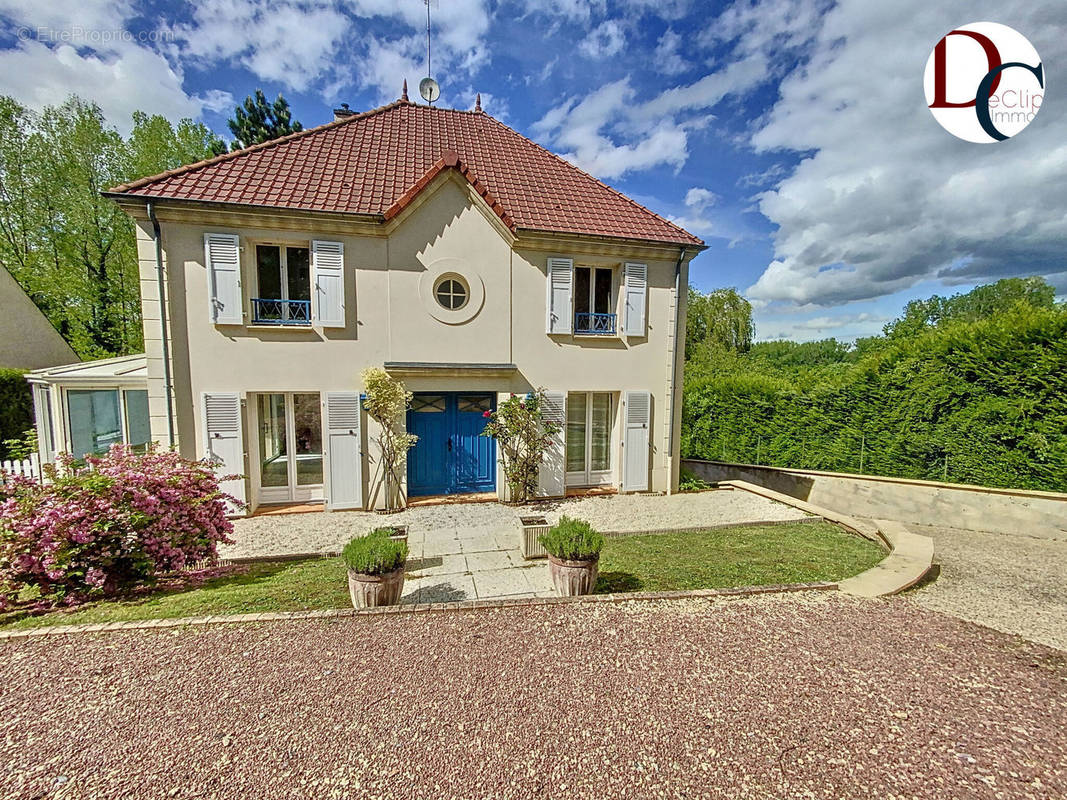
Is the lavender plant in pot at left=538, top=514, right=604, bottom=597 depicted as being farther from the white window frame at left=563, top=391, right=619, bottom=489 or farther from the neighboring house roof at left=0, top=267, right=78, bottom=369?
the neighboring house roof at left=0, top=267, right=78, bottom=369

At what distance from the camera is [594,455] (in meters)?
11.0

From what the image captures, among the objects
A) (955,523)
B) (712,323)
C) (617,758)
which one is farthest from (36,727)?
(712,323)

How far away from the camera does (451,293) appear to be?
9.41 metres

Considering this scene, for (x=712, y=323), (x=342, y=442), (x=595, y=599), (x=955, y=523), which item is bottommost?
(x=955, y=523)

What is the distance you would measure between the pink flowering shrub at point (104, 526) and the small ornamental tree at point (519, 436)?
5264 mm

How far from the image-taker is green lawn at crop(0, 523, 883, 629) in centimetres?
483

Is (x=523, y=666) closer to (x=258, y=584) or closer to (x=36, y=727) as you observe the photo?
(x=36, y=727)

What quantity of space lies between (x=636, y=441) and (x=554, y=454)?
6.99 ft

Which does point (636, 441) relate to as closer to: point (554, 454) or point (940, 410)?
point (554, 454)

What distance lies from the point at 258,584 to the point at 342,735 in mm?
3529

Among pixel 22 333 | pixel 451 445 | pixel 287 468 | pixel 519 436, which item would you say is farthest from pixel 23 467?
pixel 519 436

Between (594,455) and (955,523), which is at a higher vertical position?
(594,455)

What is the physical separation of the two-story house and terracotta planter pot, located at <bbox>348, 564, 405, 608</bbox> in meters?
4.49

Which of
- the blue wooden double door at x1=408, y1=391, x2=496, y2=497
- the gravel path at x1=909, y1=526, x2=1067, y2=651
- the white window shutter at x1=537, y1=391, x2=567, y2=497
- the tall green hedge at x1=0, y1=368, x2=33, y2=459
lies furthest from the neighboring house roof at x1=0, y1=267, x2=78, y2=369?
the gravel path at x1=909, y1=526, x2=1067, y2=651
